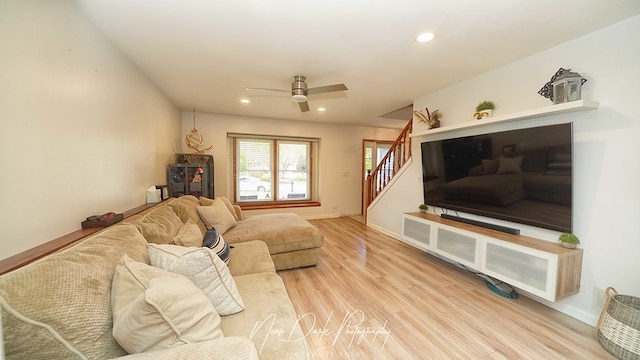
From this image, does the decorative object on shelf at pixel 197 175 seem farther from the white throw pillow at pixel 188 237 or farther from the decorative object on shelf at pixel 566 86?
the decorative object on shelf at pixel 566 86

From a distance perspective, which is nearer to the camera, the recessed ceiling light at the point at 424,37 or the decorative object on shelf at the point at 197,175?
the recessed ceiling light at the point at 424,37

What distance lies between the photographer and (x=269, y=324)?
1.12 m

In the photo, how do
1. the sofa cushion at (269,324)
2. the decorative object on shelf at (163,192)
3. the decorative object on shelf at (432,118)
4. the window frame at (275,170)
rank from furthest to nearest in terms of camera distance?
the window frame at (275,170), the decorative object on shelf at (432,118), the decorative object on shelf at (163,192), the sofa cushion at (269,324)

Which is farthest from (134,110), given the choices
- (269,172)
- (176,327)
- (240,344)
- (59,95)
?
(269,172)

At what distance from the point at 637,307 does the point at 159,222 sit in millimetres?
3460

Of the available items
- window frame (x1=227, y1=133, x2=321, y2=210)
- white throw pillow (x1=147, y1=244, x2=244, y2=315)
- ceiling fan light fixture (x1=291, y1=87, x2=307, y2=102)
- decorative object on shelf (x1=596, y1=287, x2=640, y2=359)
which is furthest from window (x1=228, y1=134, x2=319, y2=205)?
decorative object on shelf (x1=596, y1=287, x2=640, y2=359)

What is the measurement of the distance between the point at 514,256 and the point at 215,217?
2966 millimetres

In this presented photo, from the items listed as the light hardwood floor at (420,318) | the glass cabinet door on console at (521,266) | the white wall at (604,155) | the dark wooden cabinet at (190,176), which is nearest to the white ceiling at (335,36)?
the white wall at (604,155)

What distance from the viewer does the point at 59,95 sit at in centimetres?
127

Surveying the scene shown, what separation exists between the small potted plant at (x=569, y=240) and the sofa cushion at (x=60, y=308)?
2958mm

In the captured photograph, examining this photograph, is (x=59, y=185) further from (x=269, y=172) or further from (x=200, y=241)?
(x=269, y=172)

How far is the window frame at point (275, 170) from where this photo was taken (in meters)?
4.73

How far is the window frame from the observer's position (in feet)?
15.5

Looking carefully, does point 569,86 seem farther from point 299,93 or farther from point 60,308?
point 60,308
